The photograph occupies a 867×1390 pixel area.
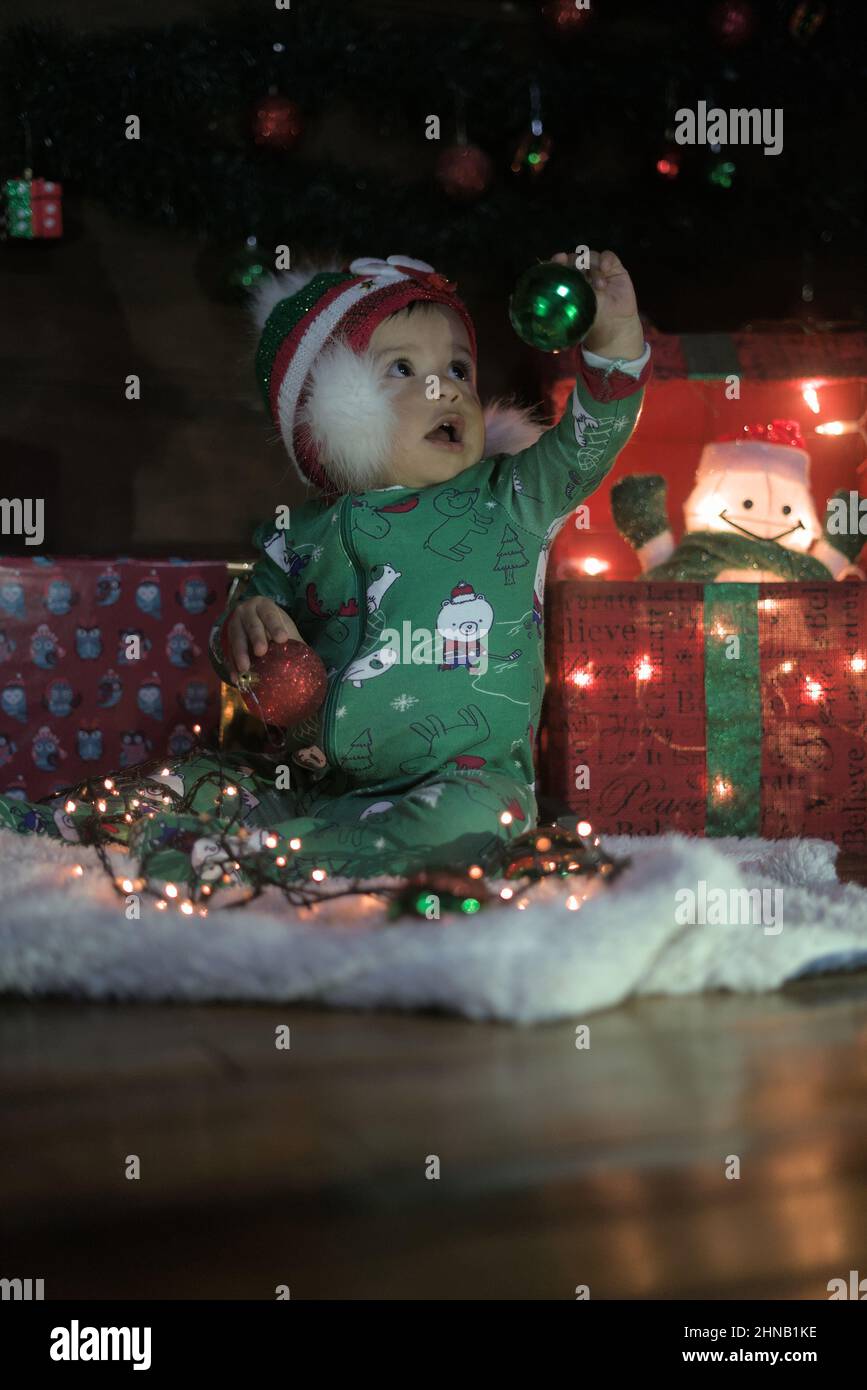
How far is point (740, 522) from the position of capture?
172cm

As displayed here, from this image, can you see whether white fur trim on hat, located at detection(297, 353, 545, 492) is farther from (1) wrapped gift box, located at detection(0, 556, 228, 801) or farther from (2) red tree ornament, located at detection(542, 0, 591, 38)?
(2) red tree ornament, located at detection(542, 0, 591, 38)

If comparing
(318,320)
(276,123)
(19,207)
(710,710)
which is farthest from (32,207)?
(710,710)

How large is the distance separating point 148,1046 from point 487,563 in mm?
713

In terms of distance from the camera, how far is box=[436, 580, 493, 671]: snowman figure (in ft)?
4.18

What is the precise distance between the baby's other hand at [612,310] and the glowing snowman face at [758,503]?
0.56 m

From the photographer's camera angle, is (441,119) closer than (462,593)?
No

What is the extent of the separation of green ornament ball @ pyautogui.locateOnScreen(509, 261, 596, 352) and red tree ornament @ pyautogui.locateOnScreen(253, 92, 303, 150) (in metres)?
0.94

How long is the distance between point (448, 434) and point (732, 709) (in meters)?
0.48

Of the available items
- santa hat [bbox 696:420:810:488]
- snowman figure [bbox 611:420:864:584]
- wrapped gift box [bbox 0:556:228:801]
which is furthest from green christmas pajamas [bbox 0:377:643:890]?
santa hat [bbox 696:420:810:488]

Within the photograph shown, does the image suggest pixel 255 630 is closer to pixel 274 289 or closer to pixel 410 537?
pixel 410 537

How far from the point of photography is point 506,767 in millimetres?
1253

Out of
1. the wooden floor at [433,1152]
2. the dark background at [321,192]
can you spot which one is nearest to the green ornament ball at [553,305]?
the wooden floor at [433,1152]
